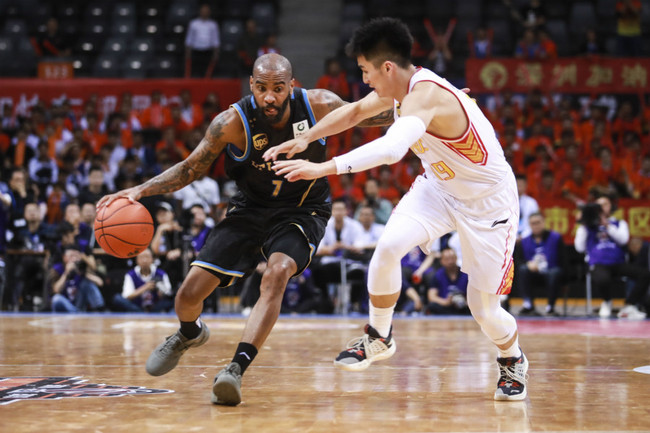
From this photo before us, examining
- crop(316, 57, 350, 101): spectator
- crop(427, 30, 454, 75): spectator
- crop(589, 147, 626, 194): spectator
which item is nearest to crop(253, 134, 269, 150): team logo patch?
crop(589, 147, 626, 194): spectator

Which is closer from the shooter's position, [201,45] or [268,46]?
[268,46]

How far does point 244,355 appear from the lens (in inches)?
170

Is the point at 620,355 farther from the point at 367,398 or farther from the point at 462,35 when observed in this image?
the point at 462,35

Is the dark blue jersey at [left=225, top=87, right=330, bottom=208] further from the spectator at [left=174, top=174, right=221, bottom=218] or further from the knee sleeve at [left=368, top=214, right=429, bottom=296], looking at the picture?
the spectator at [left=174, top=174, right=221, bottom=218]

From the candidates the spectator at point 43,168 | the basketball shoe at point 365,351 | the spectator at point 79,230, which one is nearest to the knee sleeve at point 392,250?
the basketball shoe at point 365,351

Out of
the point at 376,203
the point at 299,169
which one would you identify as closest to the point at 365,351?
the point at 299,169

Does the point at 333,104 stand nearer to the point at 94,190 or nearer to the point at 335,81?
the point at 94,190

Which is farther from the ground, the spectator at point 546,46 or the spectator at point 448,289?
the spectator at point 546,46

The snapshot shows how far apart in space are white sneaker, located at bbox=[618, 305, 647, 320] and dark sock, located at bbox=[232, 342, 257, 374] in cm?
704

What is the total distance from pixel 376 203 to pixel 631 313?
3534 millimetres

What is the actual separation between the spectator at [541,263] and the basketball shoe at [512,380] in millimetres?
6206

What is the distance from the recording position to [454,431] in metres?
3.64

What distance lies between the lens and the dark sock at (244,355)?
4289 mm

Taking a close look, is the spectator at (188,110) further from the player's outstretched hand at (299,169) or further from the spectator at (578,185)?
the player's outstretched hand at (299,169)
